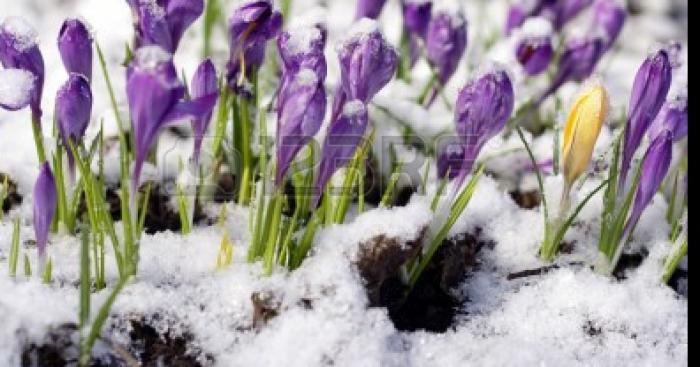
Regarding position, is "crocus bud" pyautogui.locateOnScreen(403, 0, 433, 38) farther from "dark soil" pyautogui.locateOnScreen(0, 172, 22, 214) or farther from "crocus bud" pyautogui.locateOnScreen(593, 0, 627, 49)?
"dark soil" pyautogui.locateOnScreen(0, 172, 22, 214)

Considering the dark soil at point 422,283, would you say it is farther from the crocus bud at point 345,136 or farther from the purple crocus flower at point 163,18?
the purple crocus flower at point 163,18

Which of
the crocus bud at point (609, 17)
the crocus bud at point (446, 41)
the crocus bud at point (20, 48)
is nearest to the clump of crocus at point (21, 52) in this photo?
the crocus bud at point (20, 48)

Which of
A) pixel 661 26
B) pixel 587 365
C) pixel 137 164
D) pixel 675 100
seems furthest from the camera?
pixel 661 26

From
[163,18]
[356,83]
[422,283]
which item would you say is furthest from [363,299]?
[163,18]

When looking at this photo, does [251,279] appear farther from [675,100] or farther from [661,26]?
[661,26]

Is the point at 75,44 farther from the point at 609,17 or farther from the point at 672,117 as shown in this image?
the point at 609,17
